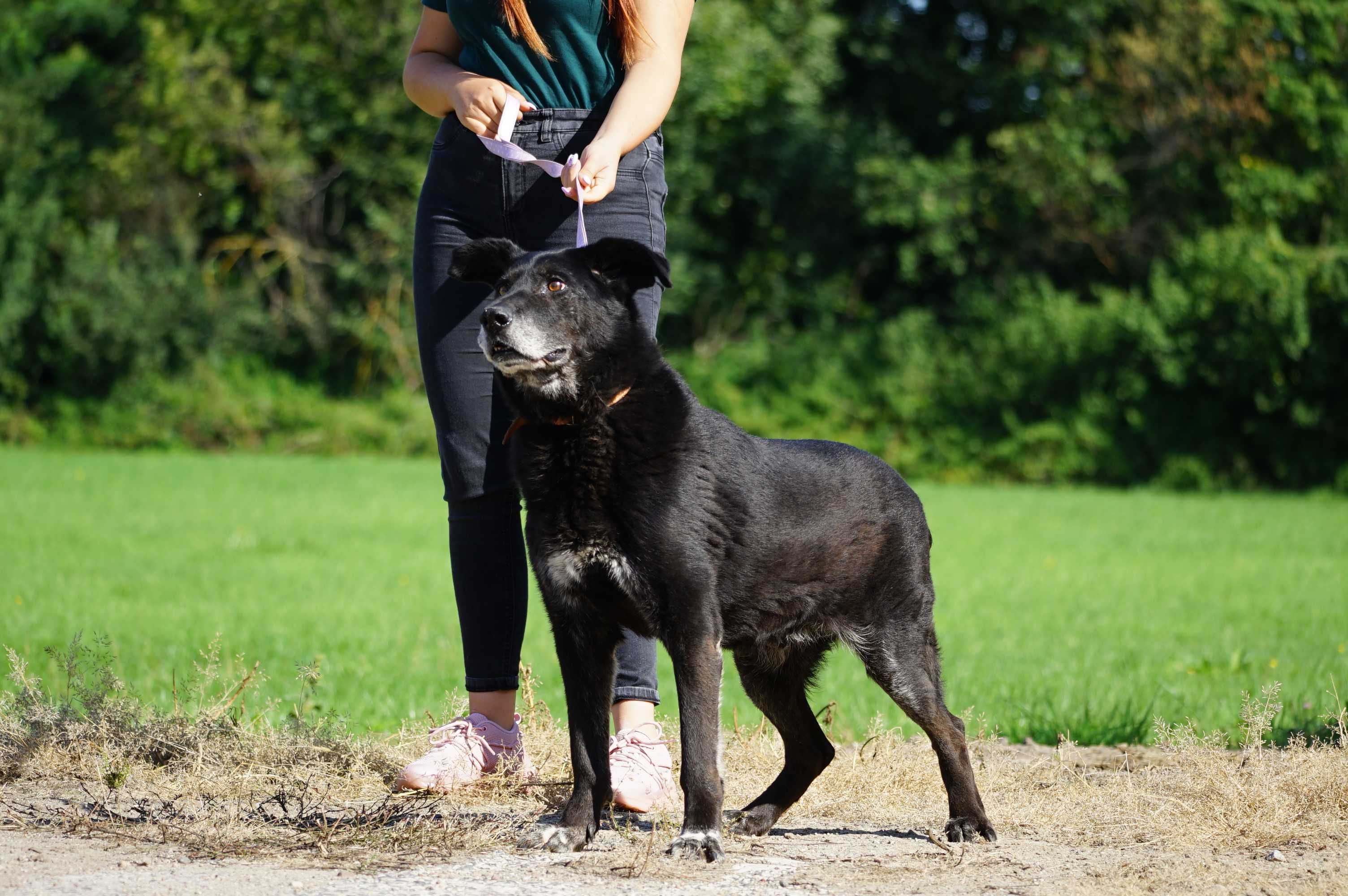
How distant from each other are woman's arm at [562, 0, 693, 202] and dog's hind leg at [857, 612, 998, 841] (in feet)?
5.21

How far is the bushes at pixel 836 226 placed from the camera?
75.3ft

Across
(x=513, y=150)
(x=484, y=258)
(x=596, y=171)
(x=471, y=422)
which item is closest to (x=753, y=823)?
(x=471, y=422)

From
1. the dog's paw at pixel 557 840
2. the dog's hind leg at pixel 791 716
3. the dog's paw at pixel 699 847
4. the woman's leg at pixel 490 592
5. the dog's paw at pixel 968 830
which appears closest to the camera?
the dog's paw at pixel 699 847

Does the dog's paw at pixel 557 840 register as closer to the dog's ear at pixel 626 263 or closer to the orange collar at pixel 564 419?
the orange collar at pixel 564 419

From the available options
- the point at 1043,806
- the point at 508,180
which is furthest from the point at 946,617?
the point at 508,180

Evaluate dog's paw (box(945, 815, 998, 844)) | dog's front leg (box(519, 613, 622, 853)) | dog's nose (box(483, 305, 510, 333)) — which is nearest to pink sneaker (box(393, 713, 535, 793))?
dog's front leg (box(519, 613, 622, 853))

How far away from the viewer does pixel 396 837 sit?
3.60 meters

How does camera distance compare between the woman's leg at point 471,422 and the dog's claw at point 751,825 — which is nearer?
the dog's claw at point 751,825

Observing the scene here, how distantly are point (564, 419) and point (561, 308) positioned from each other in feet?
1.01

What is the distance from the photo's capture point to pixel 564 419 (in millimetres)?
3678

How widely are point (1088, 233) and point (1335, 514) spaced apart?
346 inches

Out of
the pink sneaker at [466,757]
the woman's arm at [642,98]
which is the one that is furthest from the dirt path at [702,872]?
the woman's arm at [642,98]

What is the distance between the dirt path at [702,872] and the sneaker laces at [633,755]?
1.35ft

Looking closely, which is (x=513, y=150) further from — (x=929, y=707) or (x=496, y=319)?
(x=929, y=707)
